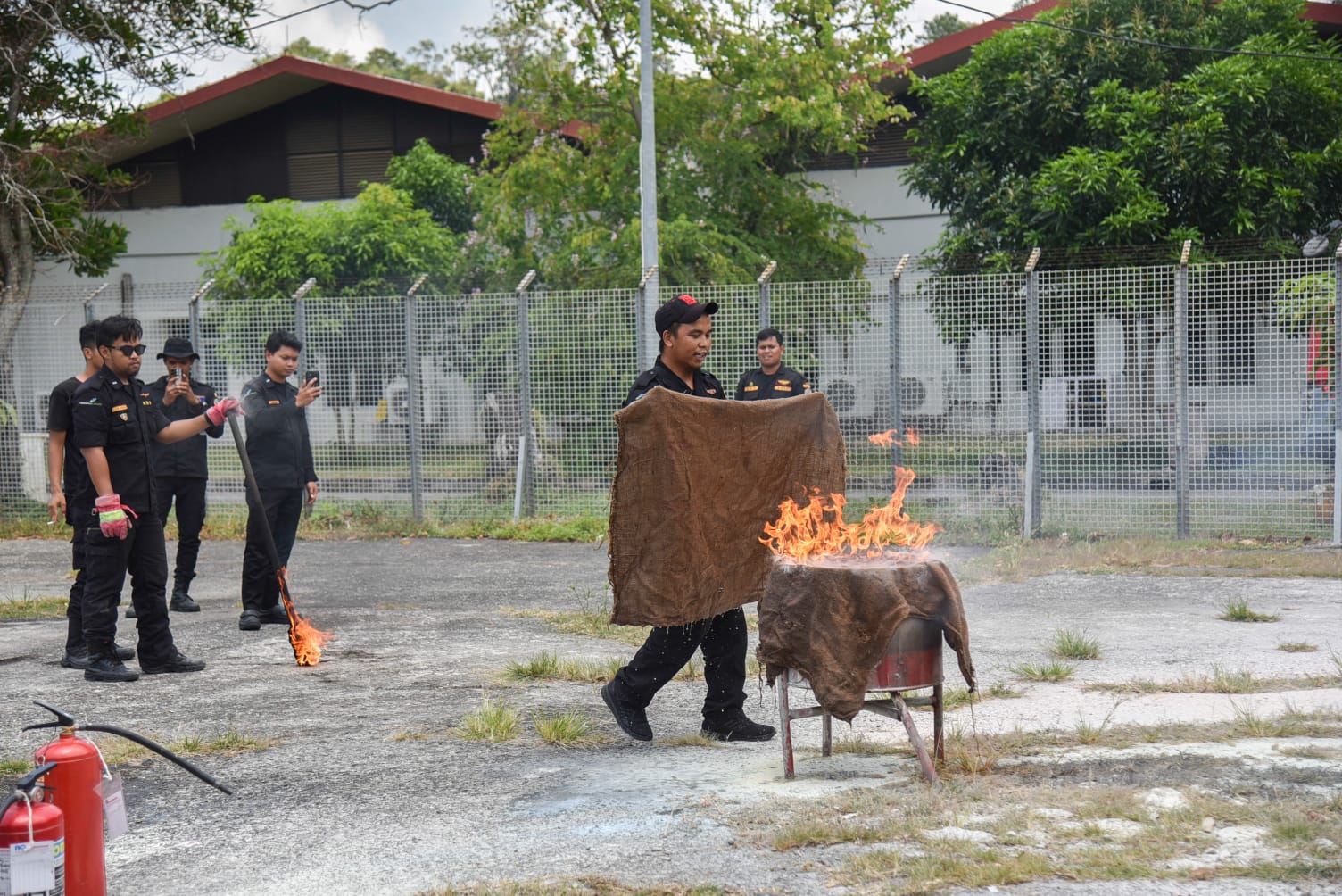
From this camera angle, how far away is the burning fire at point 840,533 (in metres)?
5.59

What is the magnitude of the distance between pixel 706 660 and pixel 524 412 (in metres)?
8.56

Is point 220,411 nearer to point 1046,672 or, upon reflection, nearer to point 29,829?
point 29,829

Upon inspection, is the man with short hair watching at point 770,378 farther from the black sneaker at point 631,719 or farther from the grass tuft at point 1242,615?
the black sneaker at point 631,719

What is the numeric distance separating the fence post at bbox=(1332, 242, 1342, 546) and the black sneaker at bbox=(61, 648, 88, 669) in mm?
10098

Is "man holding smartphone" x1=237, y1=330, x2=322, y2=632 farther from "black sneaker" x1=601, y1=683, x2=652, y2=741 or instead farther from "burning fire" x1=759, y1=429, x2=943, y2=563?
"burning fire" x1=759, y1=429, x2=943, y2=563

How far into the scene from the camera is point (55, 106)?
17359mm

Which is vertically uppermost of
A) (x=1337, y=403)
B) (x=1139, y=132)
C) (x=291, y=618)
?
(x=1139, y=132)

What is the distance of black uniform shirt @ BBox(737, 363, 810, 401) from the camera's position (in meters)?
10.9

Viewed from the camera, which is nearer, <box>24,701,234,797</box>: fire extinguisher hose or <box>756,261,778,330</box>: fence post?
<box>24,701,234,797</box>: fire extinguisher hose

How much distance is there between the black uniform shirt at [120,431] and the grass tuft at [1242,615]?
6706mm

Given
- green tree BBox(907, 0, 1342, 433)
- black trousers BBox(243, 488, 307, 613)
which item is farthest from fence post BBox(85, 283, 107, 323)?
green tree BBox(907, 0, 1342, 433)

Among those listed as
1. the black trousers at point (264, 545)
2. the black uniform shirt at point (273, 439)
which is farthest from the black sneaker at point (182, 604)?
the black uniform shirt at point (273, 439)

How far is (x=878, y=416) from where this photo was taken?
44.3ft

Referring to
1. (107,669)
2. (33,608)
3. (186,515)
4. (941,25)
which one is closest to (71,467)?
(107,669)
